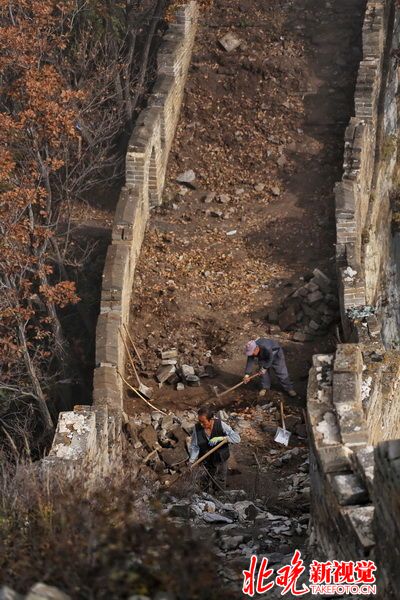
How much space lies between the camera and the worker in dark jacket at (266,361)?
15055 millimetres

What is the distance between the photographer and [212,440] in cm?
1333

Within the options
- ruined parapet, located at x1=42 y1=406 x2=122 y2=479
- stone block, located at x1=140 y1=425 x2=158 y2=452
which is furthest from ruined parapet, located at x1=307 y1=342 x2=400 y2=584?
stone block, located at x1=140 y1=425 x2=158 y2=452

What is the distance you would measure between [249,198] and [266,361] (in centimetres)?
426

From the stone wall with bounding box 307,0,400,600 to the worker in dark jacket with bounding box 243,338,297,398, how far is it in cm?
100

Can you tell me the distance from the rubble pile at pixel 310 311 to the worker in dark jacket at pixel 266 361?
109cm

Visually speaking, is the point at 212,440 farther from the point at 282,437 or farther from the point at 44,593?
the point at 44,593

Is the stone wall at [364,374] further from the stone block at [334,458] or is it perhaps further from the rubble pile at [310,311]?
the rubble pile at [310,311]

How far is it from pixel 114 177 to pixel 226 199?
1.98 m

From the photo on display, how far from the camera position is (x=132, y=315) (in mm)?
16766

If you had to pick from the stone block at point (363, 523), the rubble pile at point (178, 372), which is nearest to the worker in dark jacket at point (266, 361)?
the rubble pile at point (178, 372)

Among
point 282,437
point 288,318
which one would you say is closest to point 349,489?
point 282,437

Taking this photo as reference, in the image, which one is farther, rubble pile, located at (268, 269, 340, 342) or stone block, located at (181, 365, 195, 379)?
rubble pile, located at (268, 269, 340, 342)

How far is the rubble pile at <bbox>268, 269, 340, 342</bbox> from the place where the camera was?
16297 mm

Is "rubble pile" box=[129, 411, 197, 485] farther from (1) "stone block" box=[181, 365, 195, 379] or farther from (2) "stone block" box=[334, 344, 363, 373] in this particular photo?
(2) "stone block" box=[334, 344, 363, 373]
